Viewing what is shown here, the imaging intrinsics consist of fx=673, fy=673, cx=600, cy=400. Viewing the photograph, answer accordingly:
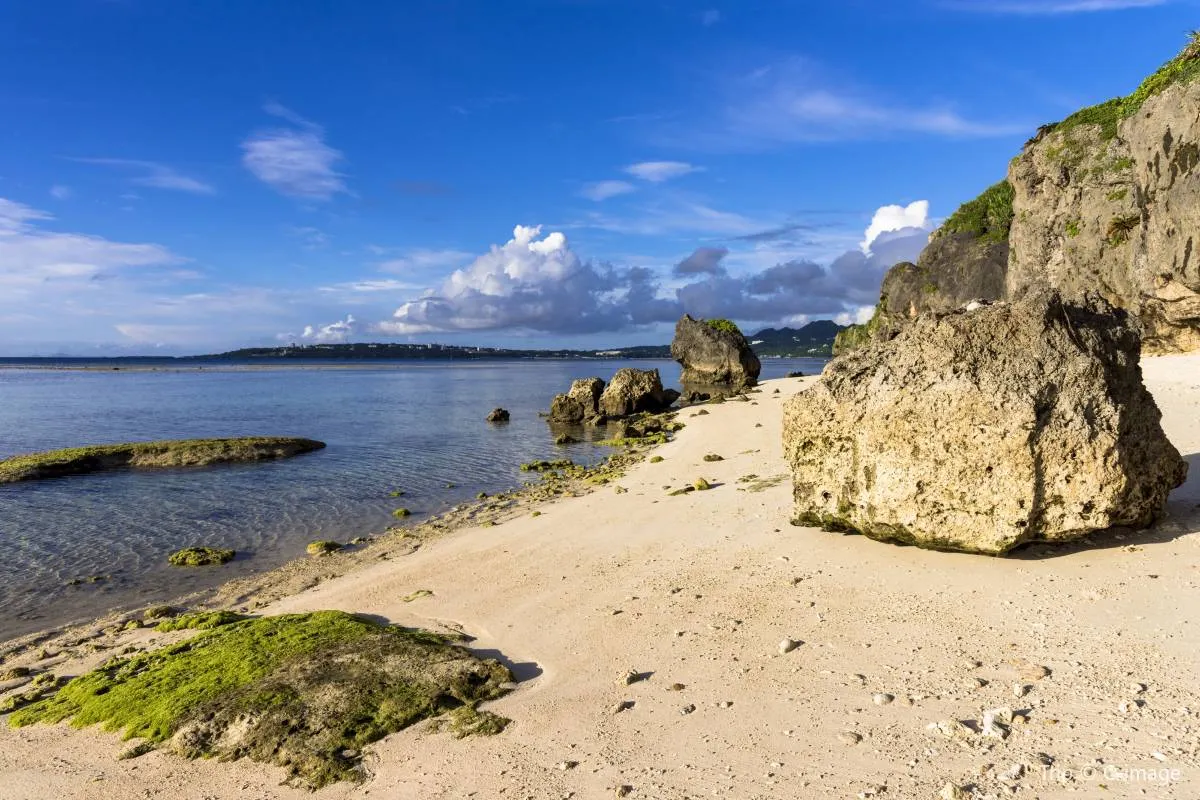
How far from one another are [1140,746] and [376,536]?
16244 millimetres

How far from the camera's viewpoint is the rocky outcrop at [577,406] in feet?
151

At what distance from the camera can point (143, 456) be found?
30.6 meters

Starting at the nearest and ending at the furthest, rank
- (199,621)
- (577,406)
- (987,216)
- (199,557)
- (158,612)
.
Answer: (199,621), (158,612), (199,557), (577,406), (987,216)

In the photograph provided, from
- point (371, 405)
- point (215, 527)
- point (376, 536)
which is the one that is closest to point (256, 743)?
point (376, 536)

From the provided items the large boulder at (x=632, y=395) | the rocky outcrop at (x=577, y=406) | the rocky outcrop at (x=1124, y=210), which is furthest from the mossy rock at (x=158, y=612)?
the rocky outcrop at (x=1124, y=210)

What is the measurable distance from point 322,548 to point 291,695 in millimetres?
9900

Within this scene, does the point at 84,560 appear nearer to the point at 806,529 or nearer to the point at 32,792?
the point at 32,792

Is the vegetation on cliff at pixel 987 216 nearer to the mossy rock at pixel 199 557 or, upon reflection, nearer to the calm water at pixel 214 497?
the calm water at pixel 214 497

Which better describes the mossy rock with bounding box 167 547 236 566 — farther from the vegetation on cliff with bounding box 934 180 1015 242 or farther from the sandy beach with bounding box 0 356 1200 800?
the vegetation on cliff with bounding box 934 180 1015 242

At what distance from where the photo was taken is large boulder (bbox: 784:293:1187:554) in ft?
30.7

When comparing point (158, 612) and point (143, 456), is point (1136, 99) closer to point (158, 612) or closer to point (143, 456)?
point (158, 612)

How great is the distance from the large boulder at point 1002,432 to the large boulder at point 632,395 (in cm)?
3543

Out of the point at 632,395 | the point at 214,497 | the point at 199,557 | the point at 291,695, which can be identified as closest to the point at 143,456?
the point at 214,497

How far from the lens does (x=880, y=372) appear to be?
35.7 feet
